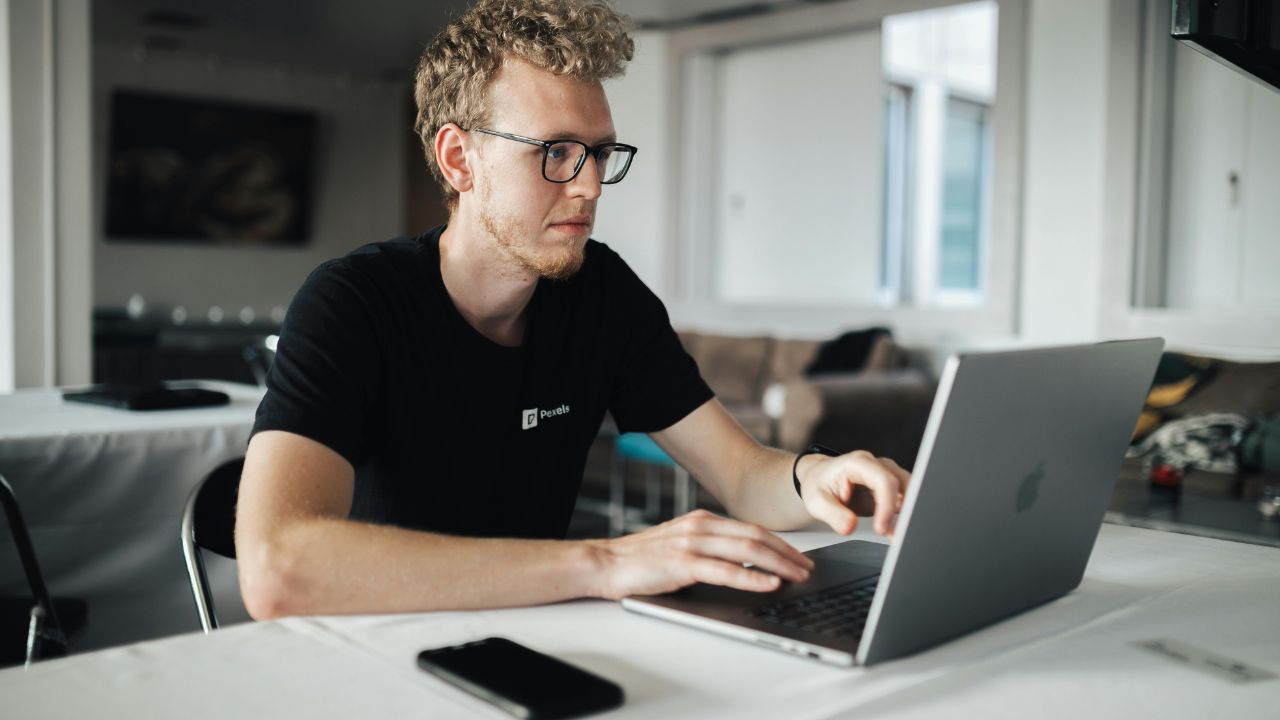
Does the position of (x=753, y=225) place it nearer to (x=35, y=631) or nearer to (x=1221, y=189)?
(x=1221, y=189)

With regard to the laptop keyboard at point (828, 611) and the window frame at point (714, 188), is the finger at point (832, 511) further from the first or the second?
the window frame at point (714, 188)

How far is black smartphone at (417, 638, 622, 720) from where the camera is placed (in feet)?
2.38

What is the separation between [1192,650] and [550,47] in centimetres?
100

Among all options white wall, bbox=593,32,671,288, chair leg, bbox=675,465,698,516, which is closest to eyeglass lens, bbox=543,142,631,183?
chair leg, bbox=675,465,698,516

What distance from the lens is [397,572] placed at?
3.24 feet

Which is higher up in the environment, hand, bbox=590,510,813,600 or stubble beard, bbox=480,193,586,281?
stubble beard, bbox=480,193,586,281

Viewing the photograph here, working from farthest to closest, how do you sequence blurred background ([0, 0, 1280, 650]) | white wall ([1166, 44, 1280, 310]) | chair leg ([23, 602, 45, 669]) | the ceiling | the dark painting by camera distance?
the dark painting → the ceiling → white wall ([1166, 44, 1280, 310]) → blurred background ([0, 0, 1280, 650]) → chair leg ([23, 602, 45, 669])

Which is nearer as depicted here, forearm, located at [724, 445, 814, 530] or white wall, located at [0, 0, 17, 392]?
forearm, located at [724, 445, 814, 530]

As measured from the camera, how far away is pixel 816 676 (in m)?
0.81

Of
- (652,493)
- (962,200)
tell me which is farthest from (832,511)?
(962,200)

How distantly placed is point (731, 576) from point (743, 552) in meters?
0.03

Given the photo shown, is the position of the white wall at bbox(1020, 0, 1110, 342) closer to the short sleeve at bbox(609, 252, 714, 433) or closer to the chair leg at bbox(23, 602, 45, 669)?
the short sleeve at bbox(609, 252, 714, 433)

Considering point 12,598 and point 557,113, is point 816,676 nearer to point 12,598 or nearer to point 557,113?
point 557,113

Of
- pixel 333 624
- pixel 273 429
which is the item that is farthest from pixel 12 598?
pixel 333 624
